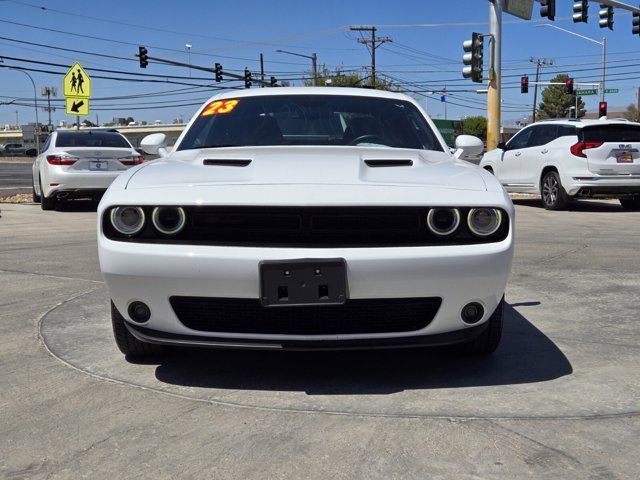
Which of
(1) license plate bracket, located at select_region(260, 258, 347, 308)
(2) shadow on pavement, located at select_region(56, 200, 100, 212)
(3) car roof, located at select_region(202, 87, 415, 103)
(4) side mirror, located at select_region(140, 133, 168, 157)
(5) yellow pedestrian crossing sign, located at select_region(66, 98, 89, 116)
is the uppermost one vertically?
(5) yellow pedestrian crossing sign, located at select_region(66, 98, 89, 116)

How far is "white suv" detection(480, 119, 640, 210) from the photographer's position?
1209 cm

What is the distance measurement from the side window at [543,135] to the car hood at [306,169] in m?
9.84

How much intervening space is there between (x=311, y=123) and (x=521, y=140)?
34.0ft

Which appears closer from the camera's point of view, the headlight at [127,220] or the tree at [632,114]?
the headlight at [127,220]

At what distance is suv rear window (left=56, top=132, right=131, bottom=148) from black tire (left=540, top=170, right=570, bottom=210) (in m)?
7.79

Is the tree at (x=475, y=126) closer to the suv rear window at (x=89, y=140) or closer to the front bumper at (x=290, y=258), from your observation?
the suv rear window at (x=89, y=140)

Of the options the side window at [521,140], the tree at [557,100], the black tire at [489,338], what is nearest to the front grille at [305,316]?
the black tire at [489,338]

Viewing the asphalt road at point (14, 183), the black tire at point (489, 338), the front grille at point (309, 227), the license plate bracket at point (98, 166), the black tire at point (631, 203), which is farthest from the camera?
the asphalt road at point (14, 183)

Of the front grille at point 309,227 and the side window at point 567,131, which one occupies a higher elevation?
the side window at point 567,131

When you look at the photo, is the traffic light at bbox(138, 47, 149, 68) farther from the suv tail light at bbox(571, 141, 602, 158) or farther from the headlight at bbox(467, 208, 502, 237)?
the headlight at bbox(467, 208, 502, 237)

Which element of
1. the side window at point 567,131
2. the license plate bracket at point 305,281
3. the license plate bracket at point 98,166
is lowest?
the license plate bracket at point 305,281

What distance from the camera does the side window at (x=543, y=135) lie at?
13056mm

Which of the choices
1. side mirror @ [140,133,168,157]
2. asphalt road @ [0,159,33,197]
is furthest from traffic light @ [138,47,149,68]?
side mirror @ [140,133,168,157]

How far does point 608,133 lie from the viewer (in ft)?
40.1
